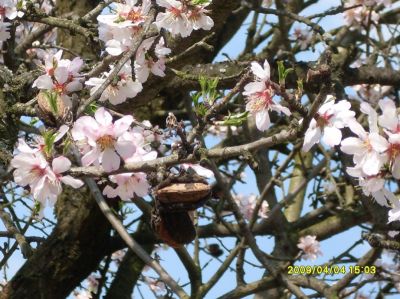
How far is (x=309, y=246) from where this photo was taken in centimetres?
437

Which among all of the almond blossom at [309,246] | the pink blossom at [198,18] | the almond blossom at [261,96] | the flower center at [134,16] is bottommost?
the almond blossom at [261,96]

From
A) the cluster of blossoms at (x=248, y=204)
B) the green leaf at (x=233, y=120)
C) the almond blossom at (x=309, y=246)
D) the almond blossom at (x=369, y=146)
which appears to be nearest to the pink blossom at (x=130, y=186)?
the green leaf at (x=233, y=120)

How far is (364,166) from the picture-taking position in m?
1.70

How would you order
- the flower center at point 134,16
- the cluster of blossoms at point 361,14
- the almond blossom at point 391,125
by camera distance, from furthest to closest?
the cluster of blossoms at point 361,14 → the flower center at point 134,16 → the almond blossom at point 391,125

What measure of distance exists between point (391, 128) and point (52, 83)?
989 millimetres

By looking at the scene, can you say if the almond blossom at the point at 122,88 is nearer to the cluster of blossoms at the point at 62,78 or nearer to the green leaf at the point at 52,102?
the cluster of blossoms at the point at 62,78

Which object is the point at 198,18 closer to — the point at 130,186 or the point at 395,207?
the point at 130,186

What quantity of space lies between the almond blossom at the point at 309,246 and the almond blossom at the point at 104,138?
2539 mm

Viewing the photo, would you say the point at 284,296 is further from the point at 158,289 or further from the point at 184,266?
the point at 158,289

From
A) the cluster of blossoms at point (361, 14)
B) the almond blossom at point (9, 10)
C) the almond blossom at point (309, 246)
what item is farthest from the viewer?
the cluster of blossoms at point (361, 14)

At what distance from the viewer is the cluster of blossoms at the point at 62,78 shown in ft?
6.63

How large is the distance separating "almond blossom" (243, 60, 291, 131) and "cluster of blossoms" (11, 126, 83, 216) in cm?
50

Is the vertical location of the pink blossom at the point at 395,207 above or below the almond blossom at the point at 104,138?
below

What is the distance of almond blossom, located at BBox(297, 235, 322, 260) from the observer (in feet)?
13.8
